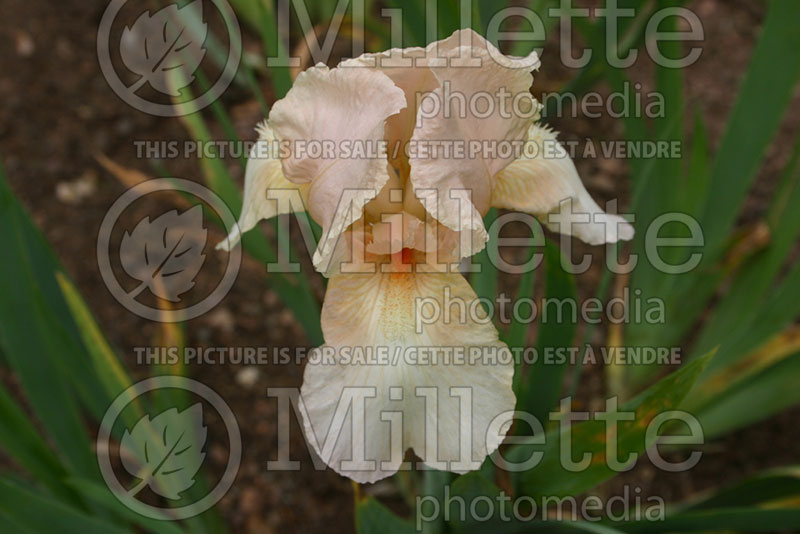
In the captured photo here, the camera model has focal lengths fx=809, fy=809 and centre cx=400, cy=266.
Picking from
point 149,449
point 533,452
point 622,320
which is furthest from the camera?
point 622,320

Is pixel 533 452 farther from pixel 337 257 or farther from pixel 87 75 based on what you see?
pixel 87 75

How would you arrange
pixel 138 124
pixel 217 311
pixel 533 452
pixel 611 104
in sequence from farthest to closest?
pixel 138 124 → pixel 611 104 → pixel 217 311 → pixel 533 452

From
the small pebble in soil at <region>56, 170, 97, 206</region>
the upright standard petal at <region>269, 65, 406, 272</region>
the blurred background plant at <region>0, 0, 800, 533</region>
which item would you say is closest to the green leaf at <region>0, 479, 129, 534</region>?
the blurred background plant at <region>0, 0, 800, 533</region>

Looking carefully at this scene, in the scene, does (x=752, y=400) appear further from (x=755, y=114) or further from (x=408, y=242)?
(x=408, y=242)

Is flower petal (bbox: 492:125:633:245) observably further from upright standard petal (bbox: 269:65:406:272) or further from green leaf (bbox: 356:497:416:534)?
green leaf (bbox: 356:497:416:534)

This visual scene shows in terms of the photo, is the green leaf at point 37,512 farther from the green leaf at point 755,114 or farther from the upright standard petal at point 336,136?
the green leaf at point 755,114

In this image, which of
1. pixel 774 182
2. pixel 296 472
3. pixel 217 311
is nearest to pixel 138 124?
pixel 217 311

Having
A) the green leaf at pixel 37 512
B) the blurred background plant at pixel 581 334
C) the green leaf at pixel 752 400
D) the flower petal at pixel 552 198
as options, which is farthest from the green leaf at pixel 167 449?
the green leaf at pixel 752 400
